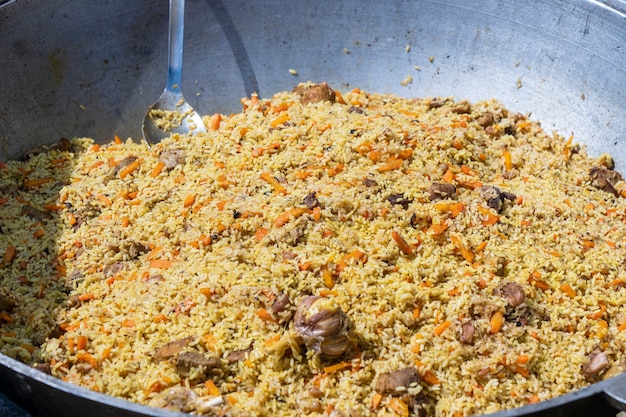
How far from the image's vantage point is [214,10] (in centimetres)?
478

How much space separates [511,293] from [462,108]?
66.7 inches

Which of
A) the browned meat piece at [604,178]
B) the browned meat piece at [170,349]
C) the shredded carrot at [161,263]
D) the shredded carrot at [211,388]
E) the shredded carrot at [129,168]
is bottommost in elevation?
the shredded carrot at [211,388]

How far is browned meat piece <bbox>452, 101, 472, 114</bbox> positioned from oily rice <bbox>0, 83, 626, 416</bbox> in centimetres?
7

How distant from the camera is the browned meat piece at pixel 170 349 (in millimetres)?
2795

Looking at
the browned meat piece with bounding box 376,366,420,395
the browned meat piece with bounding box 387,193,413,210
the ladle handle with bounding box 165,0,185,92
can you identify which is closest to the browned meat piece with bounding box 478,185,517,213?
the browned meat piece with bounding box 387,193,413,210

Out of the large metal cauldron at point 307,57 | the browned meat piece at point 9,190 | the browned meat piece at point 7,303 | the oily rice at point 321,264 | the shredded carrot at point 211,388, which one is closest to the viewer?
the shredded carrot at point 211,388

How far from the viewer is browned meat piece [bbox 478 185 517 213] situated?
3.54 meters

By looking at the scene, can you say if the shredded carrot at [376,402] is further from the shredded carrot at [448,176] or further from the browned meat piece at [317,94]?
the browned meat piece at [317,94]

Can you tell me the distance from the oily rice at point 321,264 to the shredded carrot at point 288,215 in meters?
0.02

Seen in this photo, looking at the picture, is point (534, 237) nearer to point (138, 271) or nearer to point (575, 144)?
point (575, 144)

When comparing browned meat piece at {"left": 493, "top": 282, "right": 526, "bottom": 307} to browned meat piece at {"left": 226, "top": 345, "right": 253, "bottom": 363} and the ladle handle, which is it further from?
the ladle handle

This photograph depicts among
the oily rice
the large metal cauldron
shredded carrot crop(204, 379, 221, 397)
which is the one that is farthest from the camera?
the large metal cauldron

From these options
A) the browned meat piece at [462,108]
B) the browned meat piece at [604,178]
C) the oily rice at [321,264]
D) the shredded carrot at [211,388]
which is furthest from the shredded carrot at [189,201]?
the browned meat piece at [604,178]

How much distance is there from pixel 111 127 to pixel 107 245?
4.66ft
